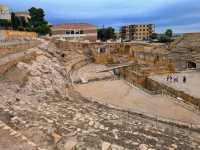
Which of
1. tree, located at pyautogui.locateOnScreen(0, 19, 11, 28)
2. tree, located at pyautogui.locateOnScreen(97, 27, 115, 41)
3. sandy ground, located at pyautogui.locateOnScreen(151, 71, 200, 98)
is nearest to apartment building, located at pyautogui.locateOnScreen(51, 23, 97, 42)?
tree, located at pyautogui.locateOnScreen(97, 27, 115, 41)

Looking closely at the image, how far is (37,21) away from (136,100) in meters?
37.9

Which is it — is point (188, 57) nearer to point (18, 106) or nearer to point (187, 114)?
point (187, 114)

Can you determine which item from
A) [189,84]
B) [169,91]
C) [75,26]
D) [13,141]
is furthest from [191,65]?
[75,26]

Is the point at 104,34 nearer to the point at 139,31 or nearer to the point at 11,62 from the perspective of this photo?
the point at 139,31

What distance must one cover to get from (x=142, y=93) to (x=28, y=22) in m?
38.0

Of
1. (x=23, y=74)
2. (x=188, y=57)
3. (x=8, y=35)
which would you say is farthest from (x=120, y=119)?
(x=8, y=35)

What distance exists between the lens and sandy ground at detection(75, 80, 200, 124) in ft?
51.5

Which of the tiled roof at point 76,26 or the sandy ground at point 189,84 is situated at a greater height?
the tiled roof at point 76,26

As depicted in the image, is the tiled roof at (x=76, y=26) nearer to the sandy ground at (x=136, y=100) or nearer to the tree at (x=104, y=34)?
the tree at (x=104, y=34)

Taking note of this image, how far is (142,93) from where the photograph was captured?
20844 mm

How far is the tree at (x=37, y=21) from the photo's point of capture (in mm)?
51000

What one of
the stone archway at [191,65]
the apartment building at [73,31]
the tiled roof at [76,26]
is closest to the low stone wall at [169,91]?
the stone archway at [191,65]

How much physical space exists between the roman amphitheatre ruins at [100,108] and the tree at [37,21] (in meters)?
17.2

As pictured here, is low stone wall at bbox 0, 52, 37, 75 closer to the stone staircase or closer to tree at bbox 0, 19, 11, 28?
the stone staircase
